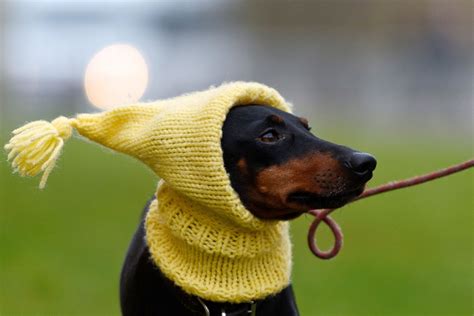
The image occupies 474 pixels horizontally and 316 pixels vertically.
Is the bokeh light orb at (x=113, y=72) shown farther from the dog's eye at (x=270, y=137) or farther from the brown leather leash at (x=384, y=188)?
the dog's eye at (x=270, y=137)

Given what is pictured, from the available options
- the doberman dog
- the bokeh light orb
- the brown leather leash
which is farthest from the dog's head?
the bokeh light orb

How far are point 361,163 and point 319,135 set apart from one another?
1010cm

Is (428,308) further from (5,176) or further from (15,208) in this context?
(5,176)

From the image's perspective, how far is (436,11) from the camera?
25.5 m

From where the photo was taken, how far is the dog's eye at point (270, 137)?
310cm

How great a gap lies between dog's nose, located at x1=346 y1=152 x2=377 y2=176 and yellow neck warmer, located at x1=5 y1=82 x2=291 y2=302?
38cm

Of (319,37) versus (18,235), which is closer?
(18,235)

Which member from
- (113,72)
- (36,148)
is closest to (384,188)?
(36,148)

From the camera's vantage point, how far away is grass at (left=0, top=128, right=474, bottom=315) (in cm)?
507

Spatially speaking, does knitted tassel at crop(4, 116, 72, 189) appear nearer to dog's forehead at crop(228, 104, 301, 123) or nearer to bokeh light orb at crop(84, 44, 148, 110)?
dog's forehead at crop(228, 104, 301, 123)

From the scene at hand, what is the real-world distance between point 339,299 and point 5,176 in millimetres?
4402

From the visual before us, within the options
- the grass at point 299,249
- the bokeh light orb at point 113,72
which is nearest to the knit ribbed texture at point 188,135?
the grass at point 299,249

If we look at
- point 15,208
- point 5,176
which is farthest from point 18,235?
point 5,176

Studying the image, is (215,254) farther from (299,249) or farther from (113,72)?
(113,72)
